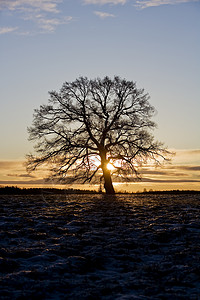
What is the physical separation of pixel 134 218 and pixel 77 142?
18111 mm

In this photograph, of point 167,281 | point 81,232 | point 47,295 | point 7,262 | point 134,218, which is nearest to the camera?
point 47,295

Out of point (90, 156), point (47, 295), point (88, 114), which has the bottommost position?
point (47, 295)

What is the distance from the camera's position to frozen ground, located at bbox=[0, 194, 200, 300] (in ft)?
20.9

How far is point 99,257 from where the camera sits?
8.38 meters

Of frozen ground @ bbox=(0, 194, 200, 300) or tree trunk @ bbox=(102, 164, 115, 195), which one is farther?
tree trunk @ bbox=(102, 164, 115, 195)

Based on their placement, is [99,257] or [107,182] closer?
[99,257]

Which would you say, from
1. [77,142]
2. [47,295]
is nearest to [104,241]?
[47,295]

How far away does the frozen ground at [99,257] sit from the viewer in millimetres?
6363

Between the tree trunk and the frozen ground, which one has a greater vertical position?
the tree trunk

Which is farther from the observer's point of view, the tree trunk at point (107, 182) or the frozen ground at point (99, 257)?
the tree trunk at point (107, 182)

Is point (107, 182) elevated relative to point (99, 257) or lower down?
elevated

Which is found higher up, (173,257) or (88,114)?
(88,114)

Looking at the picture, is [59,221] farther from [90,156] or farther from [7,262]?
[90,156]

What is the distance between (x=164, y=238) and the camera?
1031cm
